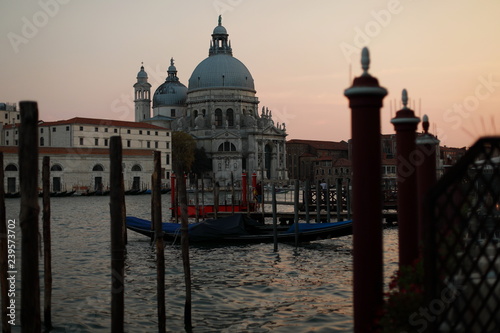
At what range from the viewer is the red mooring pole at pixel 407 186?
5.62m

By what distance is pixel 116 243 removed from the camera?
Answer: 6.96 meters

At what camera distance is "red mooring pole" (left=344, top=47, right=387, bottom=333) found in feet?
13.9

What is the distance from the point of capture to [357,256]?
14.2ft

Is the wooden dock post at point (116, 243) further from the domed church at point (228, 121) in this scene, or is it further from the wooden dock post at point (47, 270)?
the domed church at point (228, 121)

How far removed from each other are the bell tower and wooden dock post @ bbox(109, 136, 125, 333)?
87.9 meters

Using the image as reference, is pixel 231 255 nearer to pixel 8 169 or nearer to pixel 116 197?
pixel 116 197

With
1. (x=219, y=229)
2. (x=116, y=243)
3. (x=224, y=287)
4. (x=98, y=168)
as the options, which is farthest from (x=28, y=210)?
(x=98, y=168)

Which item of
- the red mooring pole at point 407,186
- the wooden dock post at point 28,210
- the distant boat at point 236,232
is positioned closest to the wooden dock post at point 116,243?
the wooden dock post at point 28,210

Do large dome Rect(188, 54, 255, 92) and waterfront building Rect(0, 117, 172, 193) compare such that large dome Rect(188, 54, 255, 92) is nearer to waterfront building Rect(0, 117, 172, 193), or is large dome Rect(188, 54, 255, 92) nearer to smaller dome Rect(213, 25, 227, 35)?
smaller dome Rect(213, 25, 227, 35)

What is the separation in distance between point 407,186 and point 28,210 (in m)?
3.80

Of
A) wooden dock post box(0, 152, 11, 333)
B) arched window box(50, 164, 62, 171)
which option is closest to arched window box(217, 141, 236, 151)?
arched window box(50, 164, 62, 171)

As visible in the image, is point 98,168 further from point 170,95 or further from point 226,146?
point 170,95

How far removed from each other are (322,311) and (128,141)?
60.1 meters

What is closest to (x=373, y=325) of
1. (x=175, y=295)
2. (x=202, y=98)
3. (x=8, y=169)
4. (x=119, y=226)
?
(x=119, y=226)
